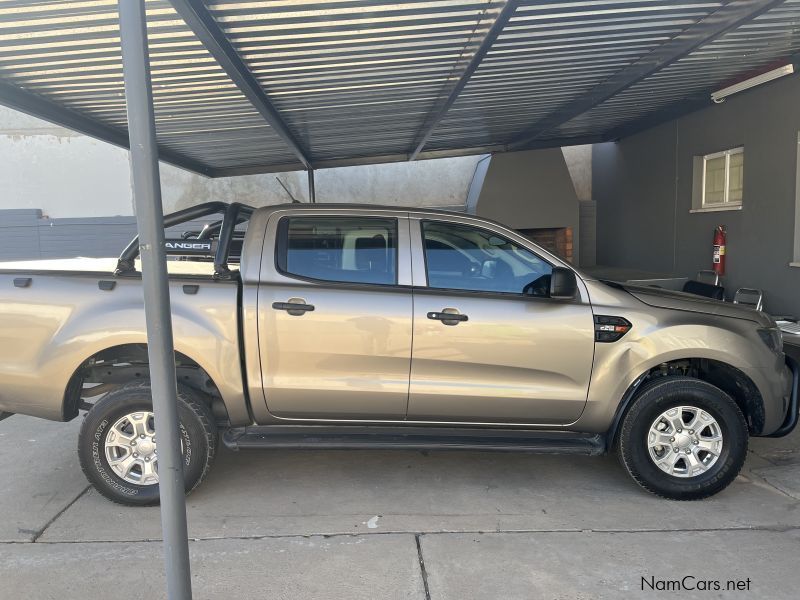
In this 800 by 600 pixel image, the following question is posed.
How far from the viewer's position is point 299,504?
4.04m

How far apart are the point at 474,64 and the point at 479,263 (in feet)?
8.61

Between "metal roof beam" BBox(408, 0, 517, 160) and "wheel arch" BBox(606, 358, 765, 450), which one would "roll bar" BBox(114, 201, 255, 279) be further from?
"wheel arch" BBox(606, 358, 765, 450)

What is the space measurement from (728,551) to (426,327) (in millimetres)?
2152

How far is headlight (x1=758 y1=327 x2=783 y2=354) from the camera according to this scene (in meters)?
4.16

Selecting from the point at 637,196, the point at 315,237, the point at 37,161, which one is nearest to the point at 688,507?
the point at 315,237

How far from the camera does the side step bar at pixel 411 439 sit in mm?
3961

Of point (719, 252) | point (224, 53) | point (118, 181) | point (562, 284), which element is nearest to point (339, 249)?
point (562, 284)

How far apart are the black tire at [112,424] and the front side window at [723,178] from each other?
7.96 m

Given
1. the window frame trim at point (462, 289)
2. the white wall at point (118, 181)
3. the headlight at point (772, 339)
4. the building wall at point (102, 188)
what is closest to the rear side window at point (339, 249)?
the window frame trim at point (462, 289)

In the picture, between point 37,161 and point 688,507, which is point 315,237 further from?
point 37,161

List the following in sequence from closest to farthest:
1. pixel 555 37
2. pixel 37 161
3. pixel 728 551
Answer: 1. pixel 728 551
2. pixel 555 37
3. pixel 37 161

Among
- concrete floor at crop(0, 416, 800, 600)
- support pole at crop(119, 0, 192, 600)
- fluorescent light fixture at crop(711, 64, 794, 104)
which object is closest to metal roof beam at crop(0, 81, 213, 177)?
concrete floor at crop(0, 416, 800, 600)

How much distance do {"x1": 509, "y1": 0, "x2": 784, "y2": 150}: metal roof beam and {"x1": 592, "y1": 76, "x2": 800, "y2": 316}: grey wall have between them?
1.98 meters

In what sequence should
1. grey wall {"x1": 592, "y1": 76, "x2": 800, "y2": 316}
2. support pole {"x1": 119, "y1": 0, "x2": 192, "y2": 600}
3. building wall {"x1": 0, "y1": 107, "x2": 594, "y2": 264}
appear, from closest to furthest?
support pole {"x1": 119, "y1": 0, "x2": 192, "y2": 600}, grey wall {"x1": 592, "y1": 76, "x2": 800, "y2": 316}, building wall {"x1": 0, "y1": 107, "x2": 594, "y2": 264}
